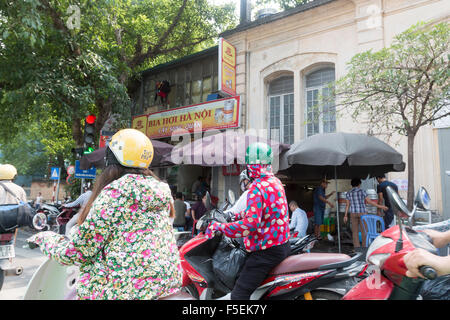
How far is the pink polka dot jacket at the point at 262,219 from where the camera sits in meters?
2.56

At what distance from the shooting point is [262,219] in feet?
8.70

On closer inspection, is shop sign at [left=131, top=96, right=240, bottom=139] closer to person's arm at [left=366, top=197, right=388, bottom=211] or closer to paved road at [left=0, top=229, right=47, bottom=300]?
person's arm at [left=366, top=197, right=388, bottom=211]

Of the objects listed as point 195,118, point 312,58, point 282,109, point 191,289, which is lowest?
point 191,289

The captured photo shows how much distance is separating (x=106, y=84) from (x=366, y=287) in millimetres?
10521

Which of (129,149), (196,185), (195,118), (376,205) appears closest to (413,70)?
(376,205)

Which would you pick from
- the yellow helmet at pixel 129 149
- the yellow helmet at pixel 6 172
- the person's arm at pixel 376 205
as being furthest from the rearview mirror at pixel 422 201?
the yellow helmet at pixel 6 172

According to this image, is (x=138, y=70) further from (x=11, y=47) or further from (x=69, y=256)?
(x=69, y=256)

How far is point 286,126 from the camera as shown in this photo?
10.9 meters

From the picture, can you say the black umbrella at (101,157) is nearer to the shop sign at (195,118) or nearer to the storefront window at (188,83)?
the shop sign at (195,118)

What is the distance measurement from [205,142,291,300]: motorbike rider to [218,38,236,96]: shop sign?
27.6 feet

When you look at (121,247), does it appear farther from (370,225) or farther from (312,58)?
(312,58)

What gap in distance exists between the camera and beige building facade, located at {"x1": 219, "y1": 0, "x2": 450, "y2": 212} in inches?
313

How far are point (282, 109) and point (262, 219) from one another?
350 inches

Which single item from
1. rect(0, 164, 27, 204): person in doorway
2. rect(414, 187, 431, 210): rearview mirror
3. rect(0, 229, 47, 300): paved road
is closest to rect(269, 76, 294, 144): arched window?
rect(0, 229, 47, 300): paved road
